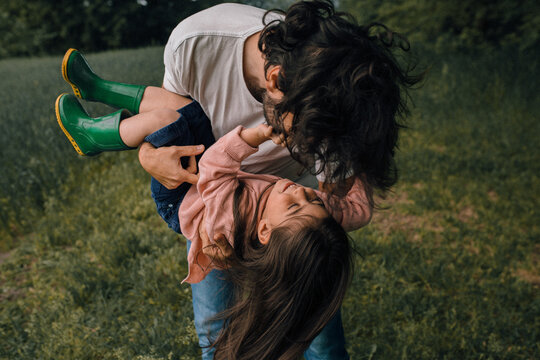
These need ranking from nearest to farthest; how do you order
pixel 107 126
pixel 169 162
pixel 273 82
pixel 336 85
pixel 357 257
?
pixel 336 85 → pixel 273 82 → pixel 169 162 → pixel 107 126 → pixel 357 257

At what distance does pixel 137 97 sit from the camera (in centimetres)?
160

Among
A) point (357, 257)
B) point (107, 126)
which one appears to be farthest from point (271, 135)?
point (357, 257)

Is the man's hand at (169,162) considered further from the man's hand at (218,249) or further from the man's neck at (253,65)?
the man's neck at (253,65)

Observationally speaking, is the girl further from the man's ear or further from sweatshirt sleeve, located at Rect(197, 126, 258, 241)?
the man's ear

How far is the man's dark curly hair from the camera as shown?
44.8 inches

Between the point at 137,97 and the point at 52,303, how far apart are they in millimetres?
1768

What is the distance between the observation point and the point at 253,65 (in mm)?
1393

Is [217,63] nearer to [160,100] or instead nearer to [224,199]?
[160,100]

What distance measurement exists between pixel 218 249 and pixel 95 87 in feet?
2.93

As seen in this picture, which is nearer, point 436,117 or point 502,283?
point 502,283

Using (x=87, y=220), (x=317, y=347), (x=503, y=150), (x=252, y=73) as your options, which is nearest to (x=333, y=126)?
(x=252, y=73)

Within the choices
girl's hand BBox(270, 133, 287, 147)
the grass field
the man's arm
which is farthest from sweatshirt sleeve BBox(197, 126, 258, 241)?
the grass field

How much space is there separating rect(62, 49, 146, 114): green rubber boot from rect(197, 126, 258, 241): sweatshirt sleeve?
1.50ft

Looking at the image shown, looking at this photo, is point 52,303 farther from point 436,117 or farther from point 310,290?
point 436,117
